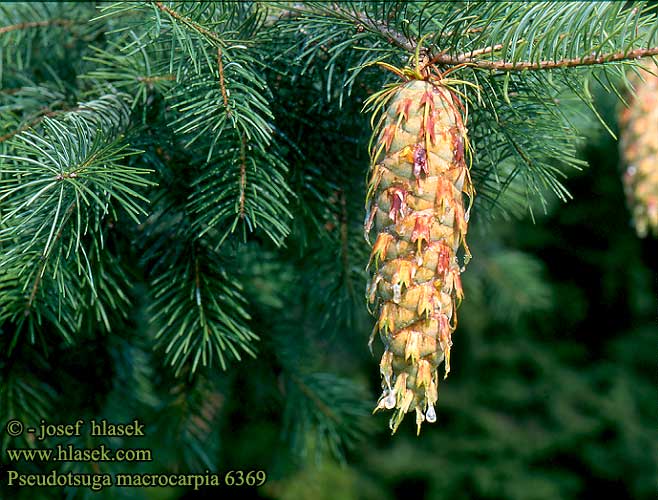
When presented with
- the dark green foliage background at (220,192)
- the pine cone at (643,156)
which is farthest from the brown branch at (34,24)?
the pine cone at (643,156)

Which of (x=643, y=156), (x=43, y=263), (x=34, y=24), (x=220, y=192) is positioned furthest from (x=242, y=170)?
(x=643, y=156)

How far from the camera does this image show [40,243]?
0.47 meters

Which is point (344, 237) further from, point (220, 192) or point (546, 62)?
point (546, 62)

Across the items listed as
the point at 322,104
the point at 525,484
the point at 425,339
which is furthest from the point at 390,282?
the point at 525,484

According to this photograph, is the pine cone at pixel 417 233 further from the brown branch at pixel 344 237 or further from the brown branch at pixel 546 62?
the brown branch at pixel 344 237

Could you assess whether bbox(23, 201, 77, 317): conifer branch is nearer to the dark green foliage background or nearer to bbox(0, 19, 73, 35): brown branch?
the dark green foliage background

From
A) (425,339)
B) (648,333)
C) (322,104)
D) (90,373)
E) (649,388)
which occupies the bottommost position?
(425,339)

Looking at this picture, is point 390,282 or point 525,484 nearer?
point 390,282

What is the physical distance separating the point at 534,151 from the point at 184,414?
1.53 ft

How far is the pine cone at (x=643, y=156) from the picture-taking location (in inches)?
30.1

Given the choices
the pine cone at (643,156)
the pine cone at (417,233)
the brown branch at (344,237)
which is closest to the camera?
the pine cone at (417,233)

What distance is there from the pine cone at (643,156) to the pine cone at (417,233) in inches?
18.3

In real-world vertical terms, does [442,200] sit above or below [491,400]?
below

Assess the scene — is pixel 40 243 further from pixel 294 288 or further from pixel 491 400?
pixel 491 400
